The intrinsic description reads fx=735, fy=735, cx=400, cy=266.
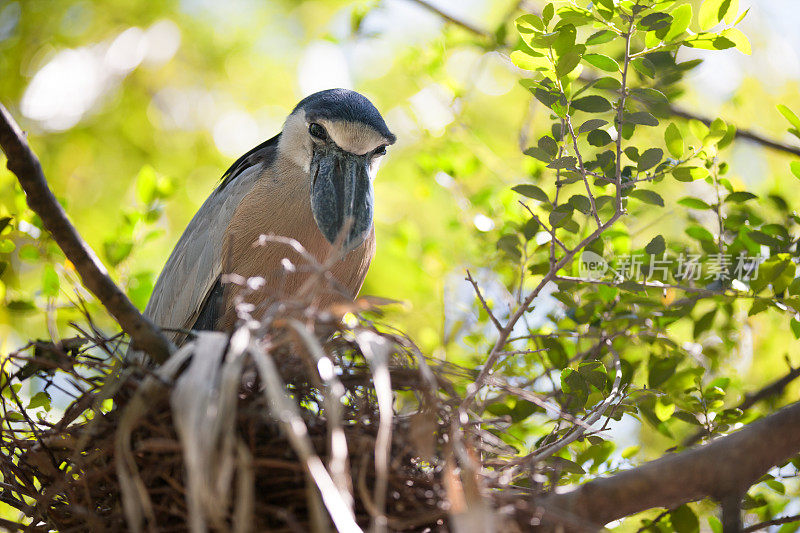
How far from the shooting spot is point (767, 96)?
401cm

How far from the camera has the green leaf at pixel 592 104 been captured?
5.82 ft

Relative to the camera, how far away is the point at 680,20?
1.69 meters

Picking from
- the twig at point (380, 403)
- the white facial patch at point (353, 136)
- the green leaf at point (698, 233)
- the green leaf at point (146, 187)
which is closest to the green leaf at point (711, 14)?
the green leaf at point (698, 233)

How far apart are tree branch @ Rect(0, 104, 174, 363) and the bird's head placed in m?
0.69

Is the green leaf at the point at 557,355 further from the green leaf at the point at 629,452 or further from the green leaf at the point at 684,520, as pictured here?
the green leaf at the point at 684,520

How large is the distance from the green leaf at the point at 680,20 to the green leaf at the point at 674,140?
0.28 m

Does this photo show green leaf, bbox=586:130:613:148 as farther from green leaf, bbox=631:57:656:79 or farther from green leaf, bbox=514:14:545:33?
green leaf, bbox=514:14:545:33

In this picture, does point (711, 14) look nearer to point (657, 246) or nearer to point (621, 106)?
point (621, 106)

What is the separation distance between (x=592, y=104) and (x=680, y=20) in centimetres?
26

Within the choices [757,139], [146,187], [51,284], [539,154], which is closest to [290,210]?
[146,187]

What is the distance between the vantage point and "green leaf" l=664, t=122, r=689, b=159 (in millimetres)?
1922

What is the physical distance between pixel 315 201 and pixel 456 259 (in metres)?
1.08

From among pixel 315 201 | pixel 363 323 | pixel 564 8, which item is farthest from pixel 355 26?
pixel 363 323

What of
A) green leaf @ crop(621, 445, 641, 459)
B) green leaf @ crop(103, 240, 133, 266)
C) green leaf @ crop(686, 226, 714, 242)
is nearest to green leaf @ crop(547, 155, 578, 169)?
green leaf @ crop(686, 226, 714, 242)
